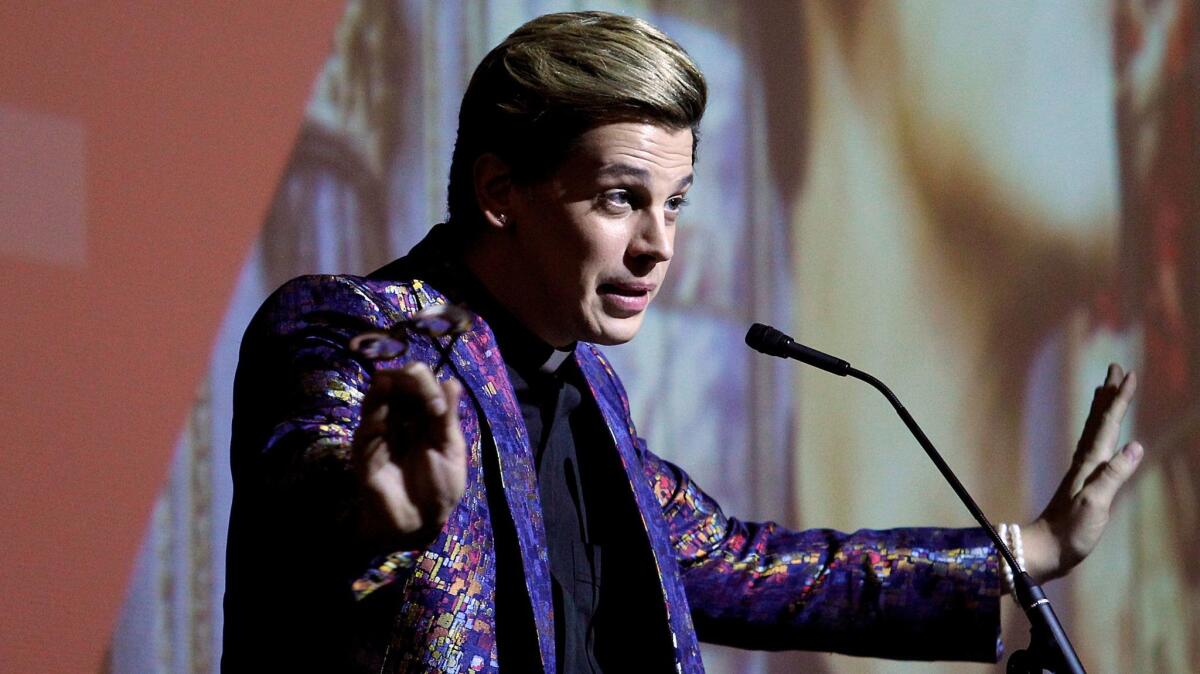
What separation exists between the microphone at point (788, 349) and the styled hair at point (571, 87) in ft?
0.94

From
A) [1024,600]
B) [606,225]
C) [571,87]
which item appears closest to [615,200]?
[606,225]

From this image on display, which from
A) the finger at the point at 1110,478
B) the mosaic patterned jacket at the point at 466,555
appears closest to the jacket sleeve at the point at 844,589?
the mosaic patterned jacket at the point at 466,555

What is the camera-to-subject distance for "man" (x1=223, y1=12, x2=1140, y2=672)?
3.93 feet

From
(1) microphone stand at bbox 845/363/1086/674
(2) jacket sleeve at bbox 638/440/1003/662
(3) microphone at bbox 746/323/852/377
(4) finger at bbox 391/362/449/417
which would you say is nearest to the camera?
(4) finger at bbox 391/362/449/417

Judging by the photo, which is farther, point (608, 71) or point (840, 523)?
point (840, 523)

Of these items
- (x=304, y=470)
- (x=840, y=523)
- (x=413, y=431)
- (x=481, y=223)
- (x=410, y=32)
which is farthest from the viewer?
(x=840, y=523)

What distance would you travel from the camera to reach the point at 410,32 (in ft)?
8.23

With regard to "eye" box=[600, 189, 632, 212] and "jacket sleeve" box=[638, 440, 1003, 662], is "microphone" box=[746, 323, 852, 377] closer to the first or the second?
"eye" box=[600, 189, 632, 212]

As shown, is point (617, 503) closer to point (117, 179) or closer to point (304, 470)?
point (304, 470)

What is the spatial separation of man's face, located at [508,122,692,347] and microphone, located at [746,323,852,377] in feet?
0.47

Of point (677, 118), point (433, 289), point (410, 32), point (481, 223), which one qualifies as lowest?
point (433, 289)

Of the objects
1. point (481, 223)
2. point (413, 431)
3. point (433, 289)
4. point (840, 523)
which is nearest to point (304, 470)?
point (413, 431)

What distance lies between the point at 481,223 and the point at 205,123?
741 millimetres

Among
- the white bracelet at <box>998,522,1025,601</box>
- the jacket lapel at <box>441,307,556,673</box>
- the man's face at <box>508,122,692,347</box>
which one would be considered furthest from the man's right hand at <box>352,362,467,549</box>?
the white bracelet at <box>998,522,1025,601</box>
